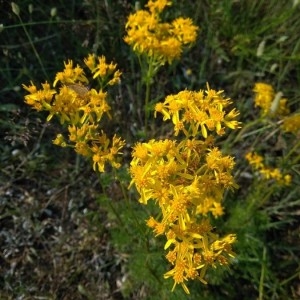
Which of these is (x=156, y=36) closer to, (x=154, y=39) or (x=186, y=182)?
(x=154, y=39)

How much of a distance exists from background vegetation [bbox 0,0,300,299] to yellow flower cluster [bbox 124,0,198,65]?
465 millimetres

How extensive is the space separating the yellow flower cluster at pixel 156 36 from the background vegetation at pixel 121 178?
47 cm

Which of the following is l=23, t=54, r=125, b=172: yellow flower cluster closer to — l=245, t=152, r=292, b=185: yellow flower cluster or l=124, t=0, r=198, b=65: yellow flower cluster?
l=124, t=0, r=198, b=65: yellow flower cluster

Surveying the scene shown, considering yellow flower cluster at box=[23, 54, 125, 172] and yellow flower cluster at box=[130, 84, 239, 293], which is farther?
yellow flower cluster at box=[23, 54, 125, 172]

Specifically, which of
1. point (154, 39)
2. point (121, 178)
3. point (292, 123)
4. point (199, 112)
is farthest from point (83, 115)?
point (292, 123)

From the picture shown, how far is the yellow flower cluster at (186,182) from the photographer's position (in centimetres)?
167

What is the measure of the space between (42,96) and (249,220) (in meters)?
1.46

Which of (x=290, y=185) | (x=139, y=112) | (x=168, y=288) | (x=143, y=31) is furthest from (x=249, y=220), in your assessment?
(x=143, y=31)

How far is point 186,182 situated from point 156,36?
1.02 metres

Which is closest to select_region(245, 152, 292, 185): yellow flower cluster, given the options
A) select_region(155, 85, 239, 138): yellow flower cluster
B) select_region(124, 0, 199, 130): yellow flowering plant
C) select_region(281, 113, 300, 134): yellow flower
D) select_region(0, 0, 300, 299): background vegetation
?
select_region(0, 0, 300, 299): background vegetation

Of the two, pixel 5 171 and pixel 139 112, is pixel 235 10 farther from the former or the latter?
pixel 5 171

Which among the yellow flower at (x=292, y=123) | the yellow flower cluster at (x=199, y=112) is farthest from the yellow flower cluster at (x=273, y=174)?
the yellow flower cluster at (x=199, y=112)

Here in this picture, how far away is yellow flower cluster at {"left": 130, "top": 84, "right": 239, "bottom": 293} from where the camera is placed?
1670 mm

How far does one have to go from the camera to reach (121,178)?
2.73 meters
